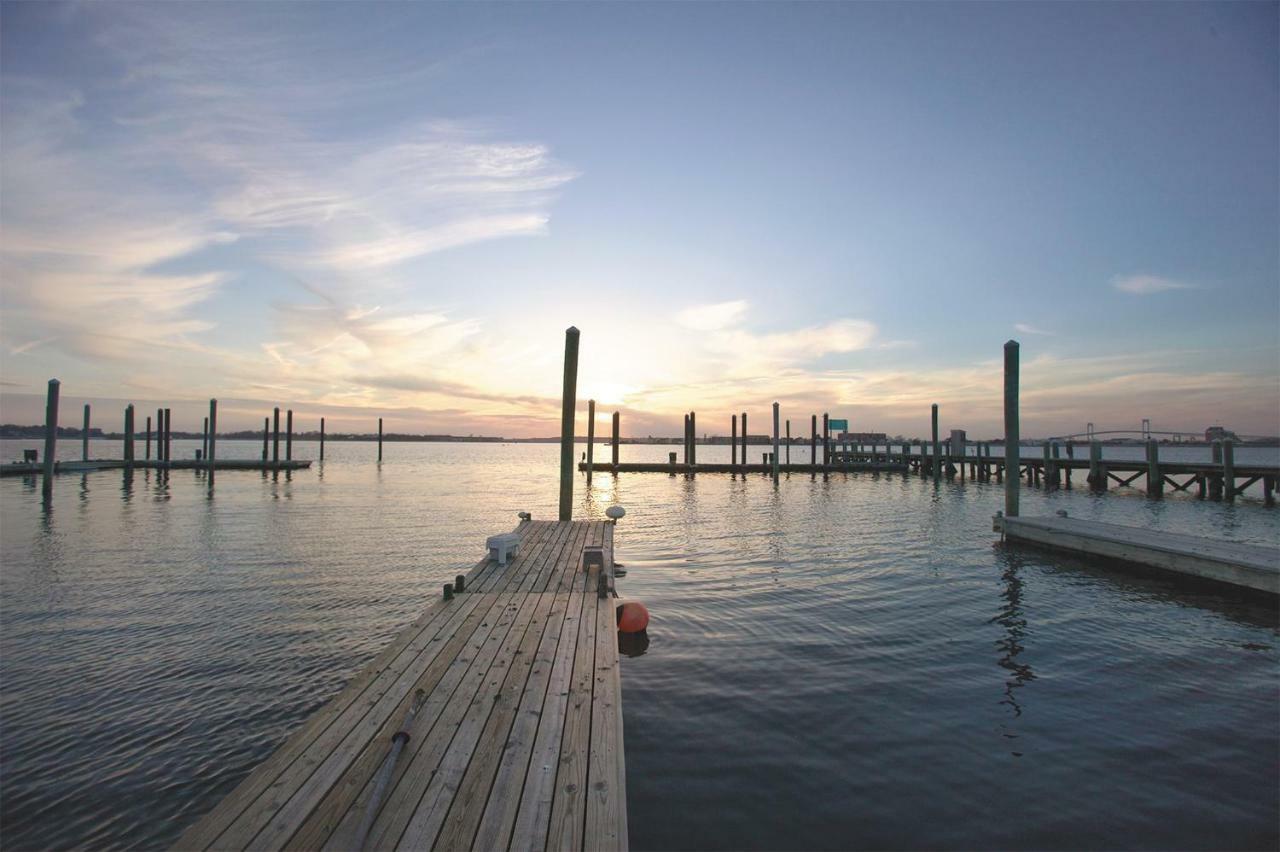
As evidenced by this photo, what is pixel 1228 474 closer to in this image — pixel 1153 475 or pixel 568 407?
pixel 1153 475

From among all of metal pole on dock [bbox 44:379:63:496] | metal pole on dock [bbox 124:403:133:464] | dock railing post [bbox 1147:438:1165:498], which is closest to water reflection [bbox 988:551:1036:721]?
dock railing post [bbox 1147:438:1165:498]

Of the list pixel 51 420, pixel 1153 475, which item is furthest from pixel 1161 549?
pixel 51 420

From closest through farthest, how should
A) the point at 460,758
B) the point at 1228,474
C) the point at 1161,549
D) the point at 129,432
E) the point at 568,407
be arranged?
1. the point at 460,758
2. the point at 1161,549
3. the point at 568,407
4. the point at 1228,474
5. the point at 129,432

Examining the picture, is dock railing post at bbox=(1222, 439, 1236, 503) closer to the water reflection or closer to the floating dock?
the water reflection

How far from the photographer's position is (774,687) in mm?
7594

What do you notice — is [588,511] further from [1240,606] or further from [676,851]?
[676,851]

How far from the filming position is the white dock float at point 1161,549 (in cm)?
1151

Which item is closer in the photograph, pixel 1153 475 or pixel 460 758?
pixel 460 758

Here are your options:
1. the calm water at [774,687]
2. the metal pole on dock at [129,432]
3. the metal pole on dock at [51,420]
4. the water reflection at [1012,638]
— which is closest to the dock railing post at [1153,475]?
the calm water at [774,687]

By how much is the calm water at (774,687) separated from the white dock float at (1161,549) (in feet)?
1.77

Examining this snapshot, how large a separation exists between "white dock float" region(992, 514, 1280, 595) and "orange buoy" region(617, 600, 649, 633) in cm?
1194

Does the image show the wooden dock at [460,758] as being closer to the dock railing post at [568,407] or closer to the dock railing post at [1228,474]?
the dock railing post at [568,407]

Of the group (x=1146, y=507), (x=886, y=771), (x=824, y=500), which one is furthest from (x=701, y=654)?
(x=1146, y=507)

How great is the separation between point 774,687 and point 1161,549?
11.5 metres
